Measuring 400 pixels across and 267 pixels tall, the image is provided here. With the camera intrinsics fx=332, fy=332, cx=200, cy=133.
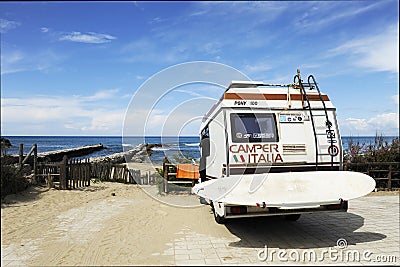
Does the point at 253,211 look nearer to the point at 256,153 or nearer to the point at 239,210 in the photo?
the point at 239,210

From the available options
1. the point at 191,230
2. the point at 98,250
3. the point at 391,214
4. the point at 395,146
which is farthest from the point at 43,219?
the point at 395,146

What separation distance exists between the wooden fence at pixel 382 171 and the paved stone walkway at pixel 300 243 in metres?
5.11

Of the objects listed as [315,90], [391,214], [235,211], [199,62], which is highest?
[199,62]

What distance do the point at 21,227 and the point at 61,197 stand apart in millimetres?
3917

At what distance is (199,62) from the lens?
8.39 metres

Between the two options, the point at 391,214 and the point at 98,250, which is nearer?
the point at 98,250

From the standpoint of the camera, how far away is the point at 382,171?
1318 cm

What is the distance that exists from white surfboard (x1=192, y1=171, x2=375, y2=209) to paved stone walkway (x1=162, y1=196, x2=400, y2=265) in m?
0.84

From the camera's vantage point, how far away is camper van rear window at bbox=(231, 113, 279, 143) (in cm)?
620

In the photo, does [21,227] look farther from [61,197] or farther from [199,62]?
[199,62]

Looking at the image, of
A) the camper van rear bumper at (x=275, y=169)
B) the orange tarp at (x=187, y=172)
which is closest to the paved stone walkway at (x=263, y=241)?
the camper van rear bumper at (x=275, y=169)

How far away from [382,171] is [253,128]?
9437 millimetres

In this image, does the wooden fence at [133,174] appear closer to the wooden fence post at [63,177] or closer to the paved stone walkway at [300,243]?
the wooden fence post at [63,177]

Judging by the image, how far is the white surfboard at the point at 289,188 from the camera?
18.0ft
